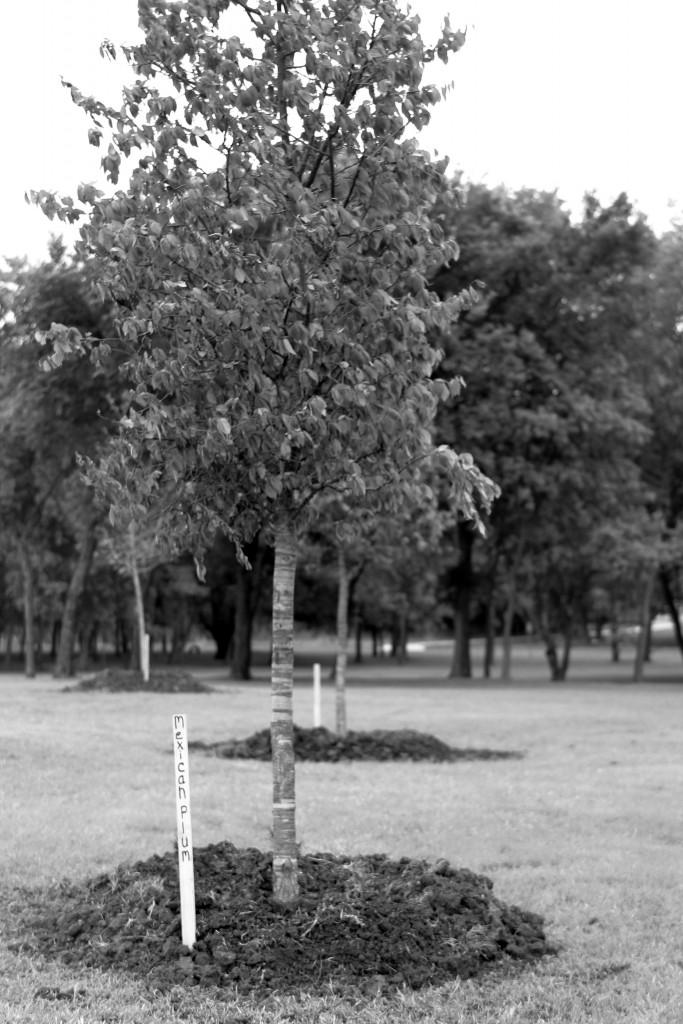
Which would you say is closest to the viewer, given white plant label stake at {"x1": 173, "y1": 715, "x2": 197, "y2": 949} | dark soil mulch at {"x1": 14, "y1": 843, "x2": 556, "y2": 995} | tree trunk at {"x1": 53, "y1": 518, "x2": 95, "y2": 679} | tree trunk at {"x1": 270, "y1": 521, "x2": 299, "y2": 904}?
dark soil mulch at {"x1": 14, "y1": 843, "x2": 556, "y2": 995}

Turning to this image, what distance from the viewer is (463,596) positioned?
37594 mm

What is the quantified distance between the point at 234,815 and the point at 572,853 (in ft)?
9.64

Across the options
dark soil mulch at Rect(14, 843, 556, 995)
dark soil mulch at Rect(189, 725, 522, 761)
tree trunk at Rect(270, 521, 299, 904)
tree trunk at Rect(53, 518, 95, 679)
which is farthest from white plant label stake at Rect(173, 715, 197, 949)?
tree trunk at Rect(53, 518, 95, 679)

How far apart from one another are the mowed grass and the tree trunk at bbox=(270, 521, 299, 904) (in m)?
1.12

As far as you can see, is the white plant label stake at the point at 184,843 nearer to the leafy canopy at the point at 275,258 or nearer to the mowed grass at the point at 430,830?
the mowed grass at the point at 430,830

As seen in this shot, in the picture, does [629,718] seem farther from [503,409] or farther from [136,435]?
[136,435]

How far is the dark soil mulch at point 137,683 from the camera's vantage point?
91.7 ft

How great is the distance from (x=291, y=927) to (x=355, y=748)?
9160 millimetres

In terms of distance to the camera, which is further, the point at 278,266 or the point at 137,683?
the point at 137,683

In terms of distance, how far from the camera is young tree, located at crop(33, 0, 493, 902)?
6125 mm

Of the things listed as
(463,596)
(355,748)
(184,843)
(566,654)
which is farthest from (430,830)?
(566,654)

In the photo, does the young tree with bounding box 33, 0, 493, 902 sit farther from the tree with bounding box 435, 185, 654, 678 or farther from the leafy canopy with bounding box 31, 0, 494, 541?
the tree with bounding box 435, 185, 654, 678

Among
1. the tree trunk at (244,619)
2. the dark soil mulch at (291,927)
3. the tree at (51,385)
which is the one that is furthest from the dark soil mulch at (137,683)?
the dark soil mulch at (291,927)

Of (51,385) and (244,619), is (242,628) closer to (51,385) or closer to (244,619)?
(244,619)
